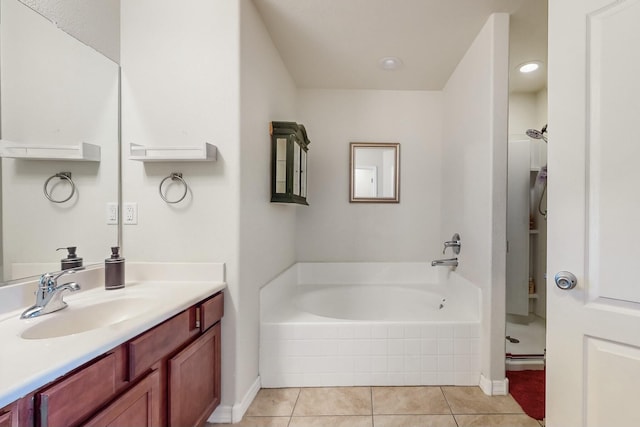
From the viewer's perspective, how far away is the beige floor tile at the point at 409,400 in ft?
5.30

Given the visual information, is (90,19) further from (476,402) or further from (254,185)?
(476,402)

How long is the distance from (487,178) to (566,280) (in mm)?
984

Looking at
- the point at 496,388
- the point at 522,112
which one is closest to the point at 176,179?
the point at 496,388

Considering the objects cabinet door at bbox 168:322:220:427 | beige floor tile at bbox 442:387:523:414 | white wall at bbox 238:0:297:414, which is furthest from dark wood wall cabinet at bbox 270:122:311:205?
beige floor tile at bbox 442:387:523:414

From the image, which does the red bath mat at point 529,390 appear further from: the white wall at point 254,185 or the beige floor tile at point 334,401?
the white wall at point 254,185

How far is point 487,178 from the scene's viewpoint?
1820 mm

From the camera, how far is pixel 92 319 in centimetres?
114

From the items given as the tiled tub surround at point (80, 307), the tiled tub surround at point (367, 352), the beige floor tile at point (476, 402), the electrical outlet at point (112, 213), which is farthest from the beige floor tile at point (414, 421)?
the electrical outlet at point (112, 213)

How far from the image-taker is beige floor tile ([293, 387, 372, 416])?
161cm

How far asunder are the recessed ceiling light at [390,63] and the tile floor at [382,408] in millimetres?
2508

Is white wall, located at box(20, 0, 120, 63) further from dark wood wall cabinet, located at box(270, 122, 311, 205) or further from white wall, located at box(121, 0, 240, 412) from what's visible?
dark wood wall cabinet, located at box(270, 122, 311, 205)

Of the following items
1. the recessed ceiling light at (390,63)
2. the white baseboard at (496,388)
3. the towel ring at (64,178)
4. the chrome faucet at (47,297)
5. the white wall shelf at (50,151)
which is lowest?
the white baseboard at (496,388)

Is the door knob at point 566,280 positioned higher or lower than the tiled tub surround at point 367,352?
higher

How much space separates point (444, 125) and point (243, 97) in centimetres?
207
